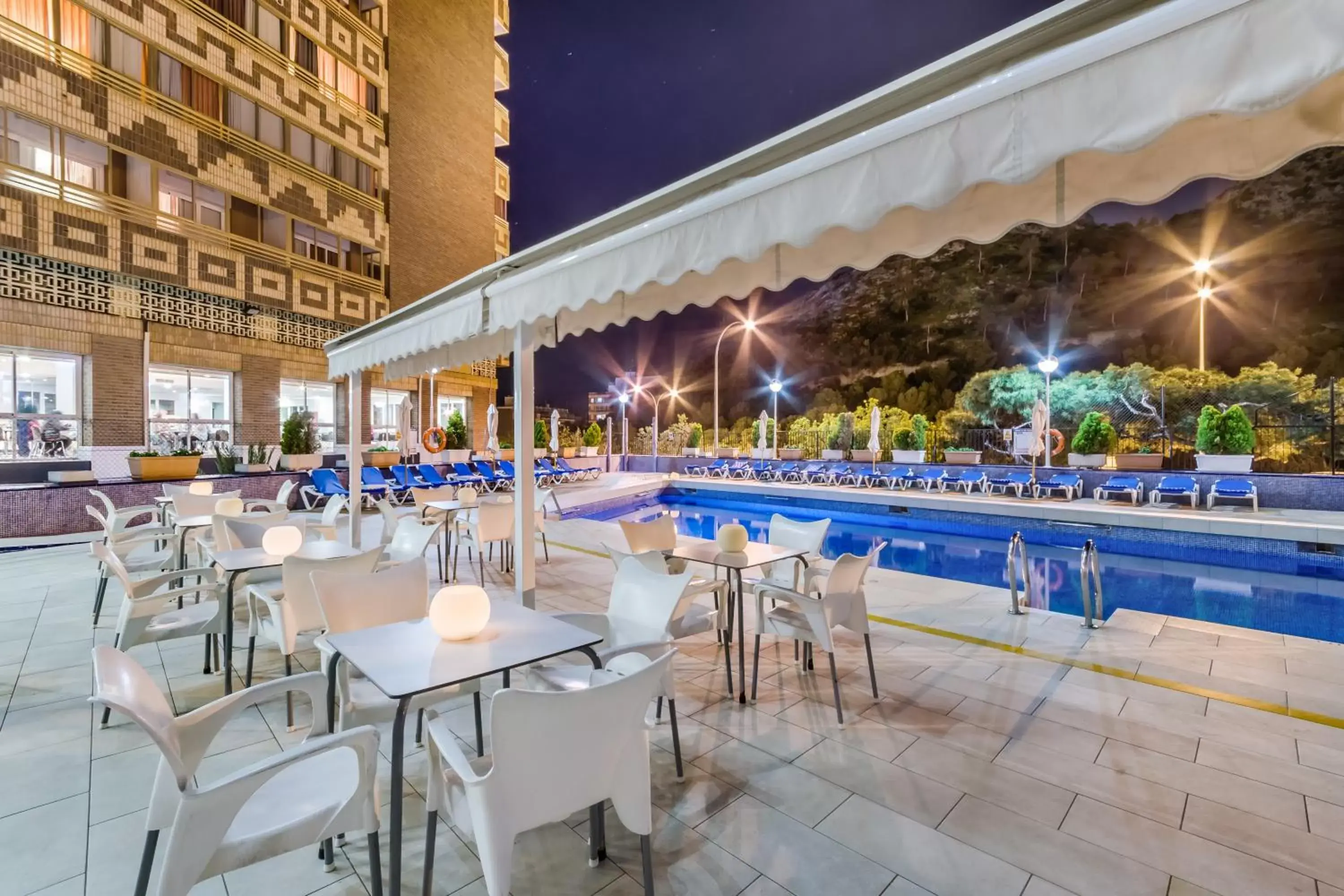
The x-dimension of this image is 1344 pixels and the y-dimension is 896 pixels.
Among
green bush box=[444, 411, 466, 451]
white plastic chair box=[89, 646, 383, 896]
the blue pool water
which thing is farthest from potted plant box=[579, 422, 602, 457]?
white plastic chair box=[89, 646, 383, 896]

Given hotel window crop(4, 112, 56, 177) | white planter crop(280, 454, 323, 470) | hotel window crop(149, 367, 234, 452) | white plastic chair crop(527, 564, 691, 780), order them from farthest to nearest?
hotel window crop(149, 367, 234, 452) < white planter crop(280, 454, 323, 470) < hotel window crop(4, 112, 56, 177) < white plastic chair crop(527, 564, 691, 780)

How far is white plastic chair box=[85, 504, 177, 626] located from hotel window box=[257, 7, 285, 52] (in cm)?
1416

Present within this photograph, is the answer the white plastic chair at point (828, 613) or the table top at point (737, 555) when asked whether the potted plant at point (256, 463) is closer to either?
the table top at point (737, 555)

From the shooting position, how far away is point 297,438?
12.3 meters

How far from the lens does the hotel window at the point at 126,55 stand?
37.3 feet

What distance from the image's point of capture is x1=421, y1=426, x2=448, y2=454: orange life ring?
49.8 feet

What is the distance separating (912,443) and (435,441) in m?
13.4

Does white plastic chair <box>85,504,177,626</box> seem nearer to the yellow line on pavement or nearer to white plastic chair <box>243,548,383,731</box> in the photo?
white plastic chair <box>243,548,383,731</box>

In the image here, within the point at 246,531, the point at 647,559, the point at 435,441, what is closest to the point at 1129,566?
the point at 647,559

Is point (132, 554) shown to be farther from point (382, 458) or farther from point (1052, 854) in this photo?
point (382, 458)

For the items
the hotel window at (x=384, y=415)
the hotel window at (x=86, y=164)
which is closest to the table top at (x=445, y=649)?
the hotel window at (x=86, y=164)

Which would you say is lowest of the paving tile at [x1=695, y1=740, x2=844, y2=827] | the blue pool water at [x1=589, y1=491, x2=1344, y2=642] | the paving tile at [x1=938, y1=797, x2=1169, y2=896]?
the blue pool water at [x1=589, y1=491, x2=1344, y2=642]

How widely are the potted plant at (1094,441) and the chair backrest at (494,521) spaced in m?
13.8

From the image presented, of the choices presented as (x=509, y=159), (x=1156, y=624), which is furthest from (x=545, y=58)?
(x=1156, y=624)
